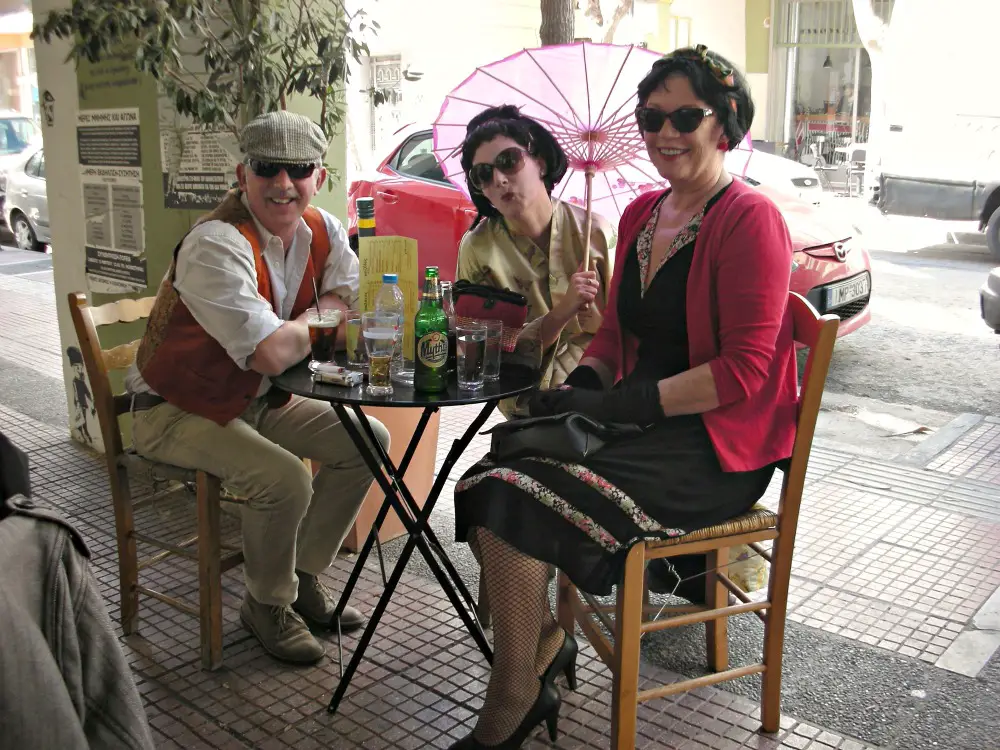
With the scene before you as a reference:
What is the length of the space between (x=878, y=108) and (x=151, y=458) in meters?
11.7

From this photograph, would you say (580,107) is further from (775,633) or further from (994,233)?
(994,233)

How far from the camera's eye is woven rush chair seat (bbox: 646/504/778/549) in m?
2.29

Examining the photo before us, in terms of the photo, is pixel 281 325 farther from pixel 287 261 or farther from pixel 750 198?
pixel 750 198

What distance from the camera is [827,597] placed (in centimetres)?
334

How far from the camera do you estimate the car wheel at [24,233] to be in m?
12.2

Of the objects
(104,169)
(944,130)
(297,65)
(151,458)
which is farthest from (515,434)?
(944,130)

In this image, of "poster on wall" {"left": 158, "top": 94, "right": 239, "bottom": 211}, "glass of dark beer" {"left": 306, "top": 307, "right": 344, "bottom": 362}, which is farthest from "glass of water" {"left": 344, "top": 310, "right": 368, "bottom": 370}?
"poster on wall" {"left": 158, "top": 94, "right": 239, "bottom": 211}

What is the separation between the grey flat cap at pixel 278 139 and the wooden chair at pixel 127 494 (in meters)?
0.72

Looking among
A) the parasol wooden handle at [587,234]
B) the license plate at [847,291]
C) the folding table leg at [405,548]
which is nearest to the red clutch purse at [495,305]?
the parasol wooden handle at [587,234]

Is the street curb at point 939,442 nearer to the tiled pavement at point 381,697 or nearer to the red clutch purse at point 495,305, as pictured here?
the tiled pavement at point 381,697

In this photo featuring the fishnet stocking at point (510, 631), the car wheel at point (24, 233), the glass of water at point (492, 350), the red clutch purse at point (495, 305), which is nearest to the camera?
the fishnet stocking at point (510, 631)

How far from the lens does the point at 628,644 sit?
2.23 metres

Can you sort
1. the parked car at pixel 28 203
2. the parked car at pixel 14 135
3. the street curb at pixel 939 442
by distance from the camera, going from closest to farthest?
the street curb at pixel 939 442 → the parked car at pixel 28 203 → the parked car at pixel 14 135

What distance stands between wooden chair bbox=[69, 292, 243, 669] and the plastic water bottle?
2.21ft
